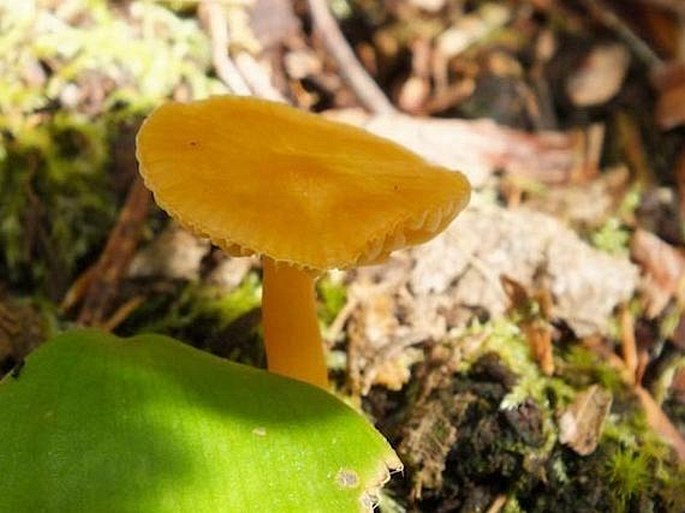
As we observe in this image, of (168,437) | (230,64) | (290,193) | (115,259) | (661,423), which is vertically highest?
(290,193)

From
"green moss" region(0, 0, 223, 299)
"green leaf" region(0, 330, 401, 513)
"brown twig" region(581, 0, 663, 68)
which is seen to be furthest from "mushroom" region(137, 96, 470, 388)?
"brown twig" region(581, 0, 663, 68)

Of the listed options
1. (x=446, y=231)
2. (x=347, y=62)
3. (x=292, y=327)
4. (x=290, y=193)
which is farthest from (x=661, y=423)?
(x=347, y=62)

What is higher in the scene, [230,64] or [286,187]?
[286,187]

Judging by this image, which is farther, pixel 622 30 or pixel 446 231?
pixel 622 30

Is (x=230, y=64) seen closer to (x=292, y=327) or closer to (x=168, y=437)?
(x=292, y=327)

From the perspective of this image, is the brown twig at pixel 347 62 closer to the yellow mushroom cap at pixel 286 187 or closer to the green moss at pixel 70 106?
the green moss at pixel 70 106

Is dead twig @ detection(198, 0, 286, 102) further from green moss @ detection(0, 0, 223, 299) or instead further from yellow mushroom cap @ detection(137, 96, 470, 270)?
yellow mushroom cap @ detection(137, 96, 470, 270)

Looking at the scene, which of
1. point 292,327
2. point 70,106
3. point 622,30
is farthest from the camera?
point 622,30

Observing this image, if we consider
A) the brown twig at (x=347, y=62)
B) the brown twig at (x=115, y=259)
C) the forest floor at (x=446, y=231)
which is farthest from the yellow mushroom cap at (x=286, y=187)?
the brown twig at (x=347, y=62)

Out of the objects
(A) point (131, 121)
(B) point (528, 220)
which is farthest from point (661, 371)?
(A) point (131, 121)

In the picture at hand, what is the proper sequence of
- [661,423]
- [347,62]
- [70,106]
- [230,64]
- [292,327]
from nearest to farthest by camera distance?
1. [292,327]
2. [661,423]
3. [70,106]
4. [230,64]
5. [347,62]
